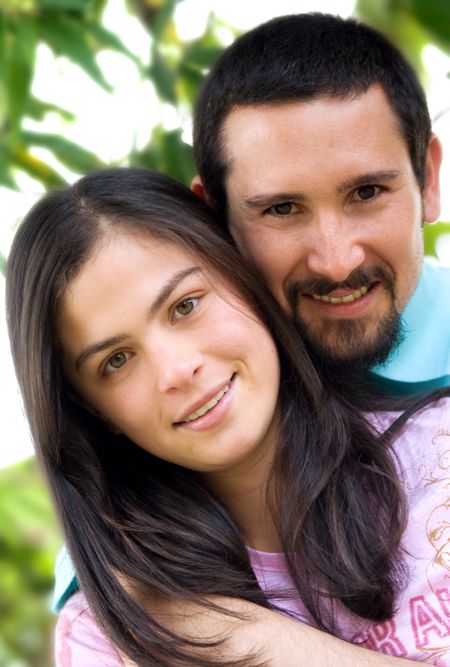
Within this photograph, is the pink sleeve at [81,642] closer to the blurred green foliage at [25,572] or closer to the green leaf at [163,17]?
the green leaf at [163,17]

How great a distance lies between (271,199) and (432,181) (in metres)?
0.32

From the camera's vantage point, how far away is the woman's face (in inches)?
66.1

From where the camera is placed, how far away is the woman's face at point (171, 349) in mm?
1679

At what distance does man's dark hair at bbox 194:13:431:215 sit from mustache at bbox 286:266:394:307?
17cm

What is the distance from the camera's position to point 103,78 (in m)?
2.35

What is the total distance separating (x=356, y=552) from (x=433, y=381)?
1.10 feet

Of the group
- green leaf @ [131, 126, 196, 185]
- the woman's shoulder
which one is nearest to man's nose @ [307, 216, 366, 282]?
the woman's shoulder

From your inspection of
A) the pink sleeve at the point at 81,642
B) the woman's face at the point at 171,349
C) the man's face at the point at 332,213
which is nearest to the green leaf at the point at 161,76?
the man's face at the point at 332,213

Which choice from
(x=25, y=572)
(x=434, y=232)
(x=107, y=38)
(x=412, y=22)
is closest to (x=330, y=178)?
(x=412, y=22)

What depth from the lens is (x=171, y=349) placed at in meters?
1.67

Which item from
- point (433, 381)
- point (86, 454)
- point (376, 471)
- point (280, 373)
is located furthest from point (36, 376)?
point (433, 381)

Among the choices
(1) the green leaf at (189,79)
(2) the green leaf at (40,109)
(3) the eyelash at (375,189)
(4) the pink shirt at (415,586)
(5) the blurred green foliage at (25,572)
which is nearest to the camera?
(4) the pink shirt at (415,586)

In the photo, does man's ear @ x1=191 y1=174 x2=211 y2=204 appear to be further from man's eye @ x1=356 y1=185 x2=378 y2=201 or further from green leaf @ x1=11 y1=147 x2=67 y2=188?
green leaf @ x1=11 y1=147 x2=67 y2=188

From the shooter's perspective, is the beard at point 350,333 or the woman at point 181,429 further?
the beard at point 350,333
